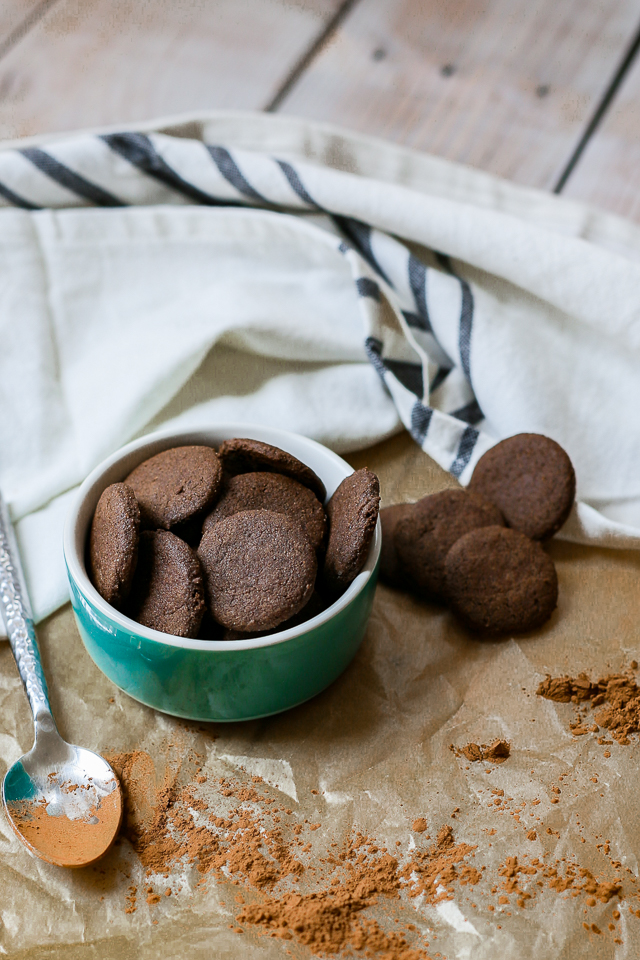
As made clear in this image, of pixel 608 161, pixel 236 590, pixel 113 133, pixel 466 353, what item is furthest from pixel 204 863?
pixel 608 161

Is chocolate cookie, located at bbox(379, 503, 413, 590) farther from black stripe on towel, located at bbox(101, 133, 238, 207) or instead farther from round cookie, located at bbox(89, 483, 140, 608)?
black stripe on towel, located at bbox(101, 133, 238, 207)

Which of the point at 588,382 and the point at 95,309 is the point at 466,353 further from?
the point at 95,309

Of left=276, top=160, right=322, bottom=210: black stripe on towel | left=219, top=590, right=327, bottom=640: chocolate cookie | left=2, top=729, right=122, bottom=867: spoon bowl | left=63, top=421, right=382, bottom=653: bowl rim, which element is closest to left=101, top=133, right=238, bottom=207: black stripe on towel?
left=276, top=160, right=322, bottom=210: black stripe on towel

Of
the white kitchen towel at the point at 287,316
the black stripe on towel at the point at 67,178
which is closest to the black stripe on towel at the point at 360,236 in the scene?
the white kitchen towel at the point at 287,316

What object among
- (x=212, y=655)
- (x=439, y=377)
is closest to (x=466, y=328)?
(x=439, y=377)

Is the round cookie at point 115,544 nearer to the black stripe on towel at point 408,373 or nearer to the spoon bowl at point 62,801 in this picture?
the spoon bowl at point 62,801
